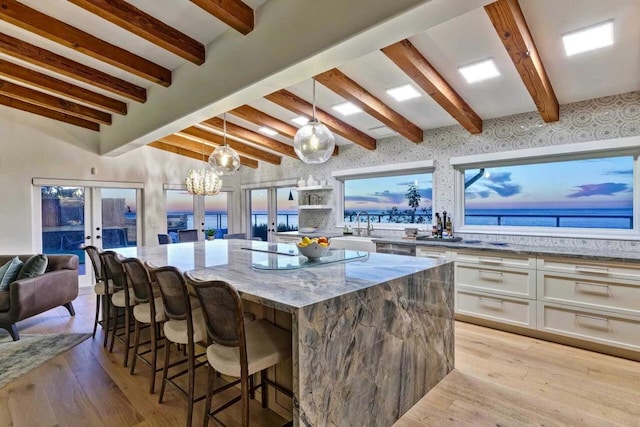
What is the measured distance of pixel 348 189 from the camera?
605cm

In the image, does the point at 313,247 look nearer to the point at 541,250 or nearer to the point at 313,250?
the point at 313,250

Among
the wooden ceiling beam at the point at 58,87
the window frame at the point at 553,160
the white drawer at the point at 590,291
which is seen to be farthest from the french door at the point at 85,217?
the white drawer at the point at 590,291

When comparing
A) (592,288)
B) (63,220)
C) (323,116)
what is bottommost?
(592,288)

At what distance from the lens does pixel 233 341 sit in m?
1.75

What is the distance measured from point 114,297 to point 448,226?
394 centimetres

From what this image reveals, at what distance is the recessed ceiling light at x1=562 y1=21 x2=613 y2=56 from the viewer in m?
2.47

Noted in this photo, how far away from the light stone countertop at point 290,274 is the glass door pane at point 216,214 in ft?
14.6

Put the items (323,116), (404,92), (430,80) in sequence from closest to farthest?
(430,80), (404,92), (323,116)

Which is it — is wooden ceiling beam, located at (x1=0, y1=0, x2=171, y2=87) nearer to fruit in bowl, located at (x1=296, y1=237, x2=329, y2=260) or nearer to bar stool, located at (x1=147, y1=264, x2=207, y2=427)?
bar stool, located at (x1=147, y1=264, x2=207, y2=427)

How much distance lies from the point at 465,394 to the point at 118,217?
6505mm

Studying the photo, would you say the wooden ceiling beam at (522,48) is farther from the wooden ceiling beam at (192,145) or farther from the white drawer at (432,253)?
the wooden ceiling beam at (192,145)

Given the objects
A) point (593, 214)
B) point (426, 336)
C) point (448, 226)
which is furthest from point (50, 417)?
point (593, 214)

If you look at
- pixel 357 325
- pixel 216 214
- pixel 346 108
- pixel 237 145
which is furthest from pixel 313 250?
pixel 216 214

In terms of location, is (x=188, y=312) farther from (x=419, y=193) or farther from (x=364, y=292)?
(x=419, y=193)
